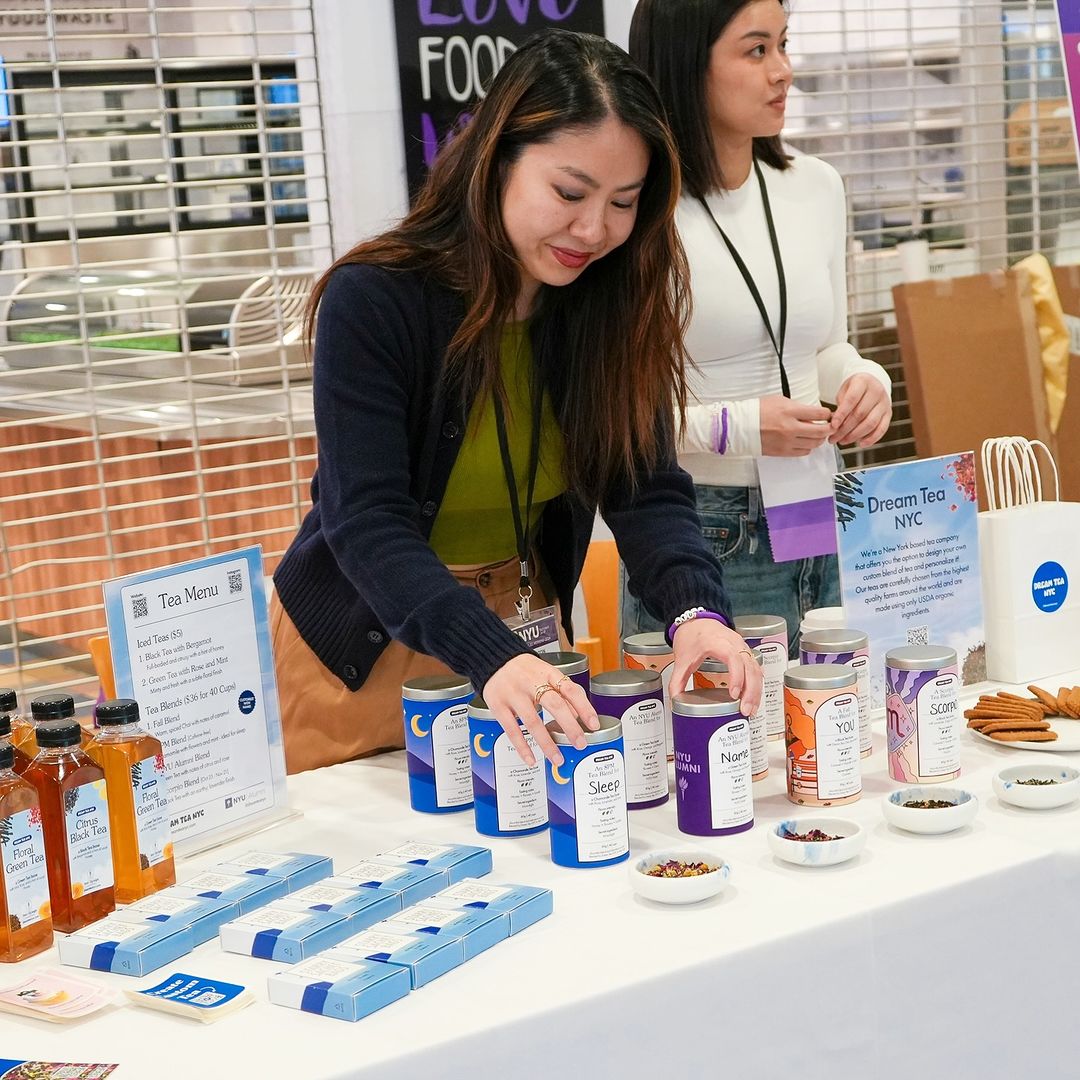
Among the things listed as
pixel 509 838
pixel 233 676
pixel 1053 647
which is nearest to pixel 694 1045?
pixel 509 838

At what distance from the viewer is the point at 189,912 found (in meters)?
1.32

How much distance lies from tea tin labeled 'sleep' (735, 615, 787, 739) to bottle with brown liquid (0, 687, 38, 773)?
794mm

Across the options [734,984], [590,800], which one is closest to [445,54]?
[590,800]

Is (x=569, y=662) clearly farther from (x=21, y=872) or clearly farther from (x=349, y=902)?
(x=21, y=872)

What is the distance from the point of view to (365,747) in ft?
6.16

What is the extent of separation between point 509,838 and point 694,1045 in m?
0.37

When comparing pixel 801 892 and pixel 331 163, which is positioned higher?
pixel 331 163

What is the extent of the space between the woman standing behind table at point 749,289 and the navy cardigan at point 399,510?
39cm

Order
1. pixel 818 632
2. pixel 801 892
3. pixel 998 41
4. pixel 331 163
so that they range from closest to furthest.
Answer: pixel 801 892 < pixel 818 632 < pixel 331 163 < pixel 998 41

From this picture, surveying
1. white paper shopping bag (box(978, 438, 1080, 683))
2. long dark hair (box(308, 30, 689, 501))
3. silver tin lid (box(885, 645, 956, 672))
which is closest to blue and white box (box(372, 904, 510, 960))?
silver tin lid (box(885, 645, 956, 672))

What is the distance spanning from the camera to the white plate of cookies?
171 cm

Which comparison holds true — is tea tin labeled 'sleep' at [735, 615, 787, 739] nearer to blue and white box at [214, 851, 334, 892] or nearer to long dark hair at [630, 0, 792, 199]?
blue and white box at [214, 851, 334, 892]

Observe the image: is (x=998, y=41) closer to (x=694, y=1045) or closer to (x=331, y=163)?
(x=331, y=163)

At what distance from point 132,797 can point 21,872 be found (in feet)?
0.47
